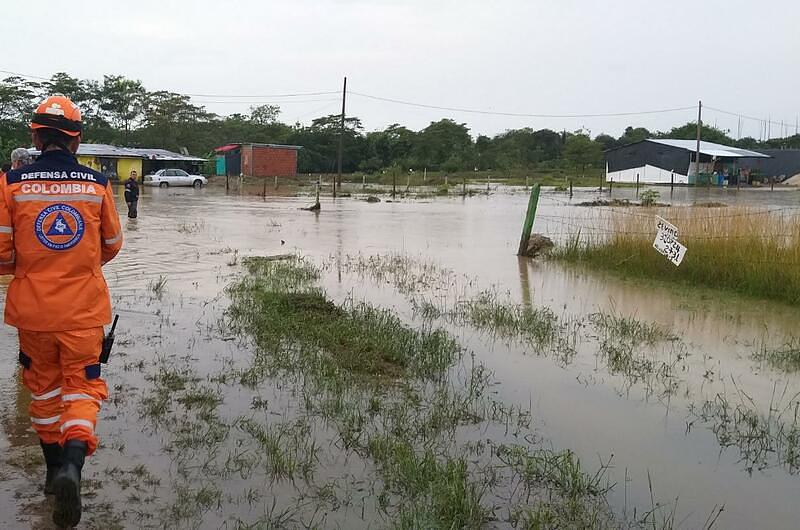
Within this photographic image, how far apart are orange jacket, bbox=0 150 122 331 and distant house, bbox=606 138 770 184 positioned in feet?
180

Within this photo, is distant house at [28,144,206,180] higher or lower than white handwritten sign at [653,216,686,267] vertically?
higher

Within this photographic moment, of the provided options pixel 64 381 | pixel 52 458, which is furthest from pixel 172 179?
pixel 64 381

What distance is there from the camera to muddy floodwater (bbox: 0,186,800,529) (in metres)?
3.64

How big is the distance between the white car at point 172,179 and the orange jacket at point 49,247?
44.8 m

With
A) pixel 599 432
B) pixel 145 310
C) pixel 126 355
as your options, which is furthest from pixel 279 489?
pixel 145 310

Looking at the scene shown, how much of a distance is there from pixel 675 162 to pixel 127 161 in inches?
1641

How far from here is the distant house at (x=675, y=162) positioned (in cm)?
5594

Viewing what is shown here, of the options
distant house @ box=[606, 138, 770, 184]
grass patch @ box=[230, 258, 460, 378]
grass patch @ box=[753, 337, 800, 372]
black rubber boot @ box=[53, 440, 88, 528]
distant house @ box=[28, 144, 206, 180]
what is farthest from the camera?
distant house @ box=[606, 138, 770, 184]

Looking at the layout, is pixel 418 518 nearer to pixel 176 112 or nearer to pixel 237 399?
pixel 237 399

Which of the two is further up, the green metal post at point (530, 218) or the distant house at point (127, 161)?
the distant house at point (127, 161)

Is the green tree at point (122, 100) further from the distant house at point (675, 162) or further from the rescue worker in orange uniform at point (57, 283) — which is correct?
the rescue worker in orange uniform at point (57, 283)

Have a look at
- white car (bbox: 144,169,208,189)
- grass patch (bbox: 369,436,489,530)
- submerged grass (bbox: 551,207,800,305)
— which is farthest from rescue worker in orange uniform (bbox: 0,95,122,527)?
white car (bbox: 144,169,208,189)

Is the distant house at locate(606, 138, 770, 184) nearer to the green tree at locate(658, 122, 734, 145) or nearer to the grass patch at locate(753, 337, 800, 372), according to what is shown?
the green tree at locate(658, 122, 734, 145)

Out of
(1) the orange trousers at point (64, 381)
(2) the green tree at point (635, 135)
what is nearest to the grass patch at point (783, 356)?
(1) the orange trousers at point (64, 381)
